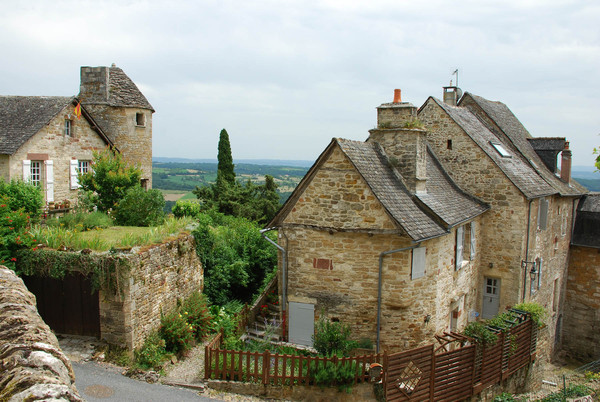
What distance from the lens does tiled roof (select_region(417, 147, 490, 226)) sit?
49.0 ft

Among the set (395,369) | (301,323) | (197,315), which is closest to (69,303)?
(197,315)

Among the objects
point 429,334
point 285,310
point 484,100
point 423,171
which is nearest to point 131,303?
point 285,310

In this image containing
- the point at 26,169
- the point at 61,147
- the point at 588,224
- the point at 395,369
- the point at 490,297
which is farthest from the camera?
the point at 588,224

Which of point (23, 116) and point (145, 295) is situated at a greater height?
point (23, 116)

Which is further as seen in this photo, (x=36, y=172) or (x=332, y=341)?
(x=36, y=172)

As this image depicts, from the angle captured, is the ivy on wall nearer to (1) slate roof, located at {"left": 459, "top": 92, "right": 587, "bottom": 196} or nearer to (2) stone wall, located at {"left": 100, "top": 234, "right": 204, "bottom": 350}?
(2) stone wall, located at {"left": 100, "top": 234, "right": 204, "bottom": 350}

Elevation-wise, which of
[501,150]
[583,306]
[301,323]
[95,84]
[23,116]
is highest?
[95,84]

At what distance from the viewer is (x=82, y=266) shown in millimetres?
12375

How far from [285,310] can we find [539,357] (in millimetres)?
9396

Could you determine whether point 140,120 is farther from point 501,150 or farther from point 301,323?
point 501,150

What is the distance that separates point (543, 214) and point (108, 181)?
17335 mm

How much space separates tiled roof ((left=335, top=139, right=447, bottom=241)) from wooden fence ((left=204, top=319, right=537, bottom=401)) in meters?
3.14

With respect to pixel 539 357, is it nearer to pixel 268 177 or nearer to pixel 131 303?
pixel 131 303

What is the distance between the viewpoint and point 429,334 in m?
14.1
